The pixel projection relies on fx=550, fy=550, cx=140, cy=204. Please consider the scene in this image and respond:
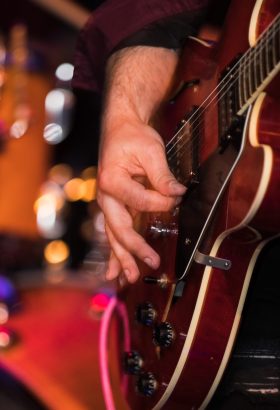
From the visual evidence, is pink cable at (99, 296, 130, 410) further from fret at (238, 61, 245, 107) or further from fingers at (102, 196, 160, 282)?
fret at (238, 61, 245, 107)

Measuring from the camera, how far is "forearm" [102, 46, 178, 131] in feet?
4.04

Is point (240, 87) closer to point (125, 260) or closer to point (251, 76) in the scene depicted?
point (251, 76)

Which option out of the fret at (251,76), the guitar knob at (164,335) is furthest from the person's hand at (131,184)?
the fret at (251,76)

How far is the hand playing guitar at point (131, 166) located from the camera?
1090 mm

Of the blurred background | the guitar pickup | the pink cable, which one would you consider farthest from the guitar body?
the blurred background

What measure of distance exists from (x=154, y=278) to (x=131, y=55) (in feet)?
1.77

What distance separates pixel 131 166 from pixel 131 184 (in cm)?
5

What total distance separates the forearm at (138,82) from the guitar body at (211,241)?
0.12 m

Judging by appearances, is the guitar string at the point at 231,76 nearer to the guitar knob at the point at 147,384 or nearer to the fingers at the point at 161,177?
the fingers at the point at 161,177

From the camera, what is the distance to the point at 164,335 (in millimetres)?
1066

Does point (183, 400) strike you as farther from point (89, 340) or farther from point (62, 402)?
point (89, 340)

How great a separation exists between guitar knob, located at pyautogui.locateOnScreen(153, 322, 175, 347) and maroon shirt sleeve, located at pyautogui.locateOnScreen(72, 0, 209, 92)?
69 centimetres

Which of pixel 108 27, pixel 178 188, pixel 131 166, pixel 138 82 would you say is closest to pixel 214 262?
pixel 178 188

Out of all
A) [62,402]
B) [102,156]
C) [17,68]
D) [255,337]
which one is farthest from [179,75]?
[17,68]
